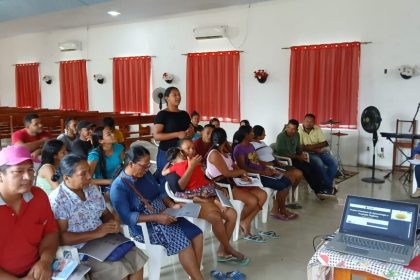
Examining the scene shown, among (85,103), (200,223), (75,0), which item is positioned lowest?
(200,223)

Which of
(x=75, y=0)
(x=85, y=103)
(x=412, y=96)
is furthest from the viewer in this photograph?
(x=85, y=103)

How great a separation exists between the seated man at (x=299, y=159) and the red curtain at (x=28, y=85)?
379 inches

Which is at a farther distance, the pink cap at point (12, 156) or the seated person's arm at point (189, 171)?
the seated person's arm at point (189, 171)

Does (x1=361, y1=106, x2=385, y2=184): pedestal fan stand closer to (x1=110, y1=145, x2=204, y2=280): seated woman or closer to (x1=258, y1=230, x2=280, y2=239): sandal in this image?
(x1=258, y1=230, x2=280, y2=239): sandal

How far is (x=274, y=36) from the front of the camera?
748 cm

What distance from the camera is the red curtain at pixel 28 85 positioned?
12.1 m

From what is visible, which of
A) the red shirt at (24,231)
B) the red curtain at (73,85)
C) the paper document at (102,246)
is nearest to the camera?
the red shirt at (24,231)

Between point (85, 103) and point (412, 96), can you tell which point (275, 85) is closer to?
point (412, 96)

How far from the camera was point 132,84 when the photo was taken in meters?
9.83

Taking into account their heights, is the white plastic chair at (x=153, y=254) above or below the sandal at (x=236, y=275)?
above

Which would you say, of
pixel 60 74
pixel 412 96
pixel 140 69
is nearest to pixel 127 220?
pixel 412 96

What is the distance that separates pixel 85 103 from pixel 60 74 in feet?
4.37

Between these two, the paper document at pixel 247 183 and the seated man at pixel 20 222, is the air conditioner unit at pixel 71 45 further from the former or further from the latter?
the seated man at pixel 20 222

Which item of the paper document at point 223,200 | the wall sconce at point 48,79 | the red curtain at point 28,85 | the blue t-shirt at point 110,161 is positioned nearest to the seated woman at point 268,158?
the paper document at point 223,200
